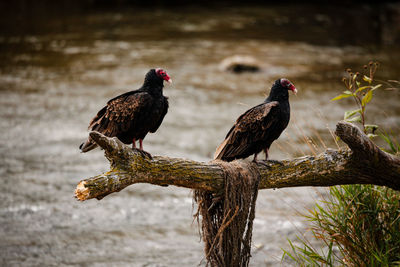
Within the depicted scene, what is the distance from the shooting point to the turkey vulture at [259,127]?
430 cm

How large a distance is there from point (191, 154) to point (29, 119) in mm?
3772

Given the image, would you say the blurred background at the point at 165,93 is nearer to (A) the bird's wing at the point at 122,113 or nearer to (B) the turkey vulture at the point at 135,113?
(B) the turkey vulture at the point at 135,113

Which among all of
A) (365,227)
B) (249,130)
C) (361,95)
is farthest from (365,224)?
(249,130)

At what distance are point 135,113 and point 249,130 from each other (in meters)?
0.96

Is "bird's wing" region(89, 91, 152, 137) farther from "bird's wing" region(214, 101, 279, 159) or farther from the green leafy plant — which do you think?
the green leafy plant

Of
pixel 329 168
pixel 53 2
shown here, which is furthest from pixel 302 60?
pixel 53 2

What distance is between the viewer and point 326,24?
19.9 meters

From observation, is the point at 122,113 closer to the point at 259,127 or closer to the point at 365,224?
the point at 259,127

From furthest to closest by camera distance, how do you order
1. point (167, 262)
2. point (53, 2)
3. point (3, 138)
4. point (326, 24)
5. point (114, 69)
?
point (53, 2)
point (326, 24)
point (114, 69)
point (3, 138)
point (167, 262)

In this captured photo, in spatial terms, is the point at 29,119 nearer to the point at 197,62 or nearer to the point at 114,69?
the point at 114,69

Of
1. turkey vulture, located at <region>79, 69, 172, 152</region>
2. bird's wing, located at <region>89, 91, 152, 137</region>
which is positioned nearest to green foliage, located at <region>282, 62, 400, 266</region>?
turkey vulture, located at <region>79, 69, 172, 152</region>

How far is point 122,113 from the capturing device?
13.7 ft

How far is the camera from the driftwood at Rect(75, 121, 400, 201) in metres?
3.48

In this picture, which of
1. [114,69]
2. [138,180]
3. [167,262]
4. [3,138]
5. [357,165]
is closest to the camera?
[138,180]
